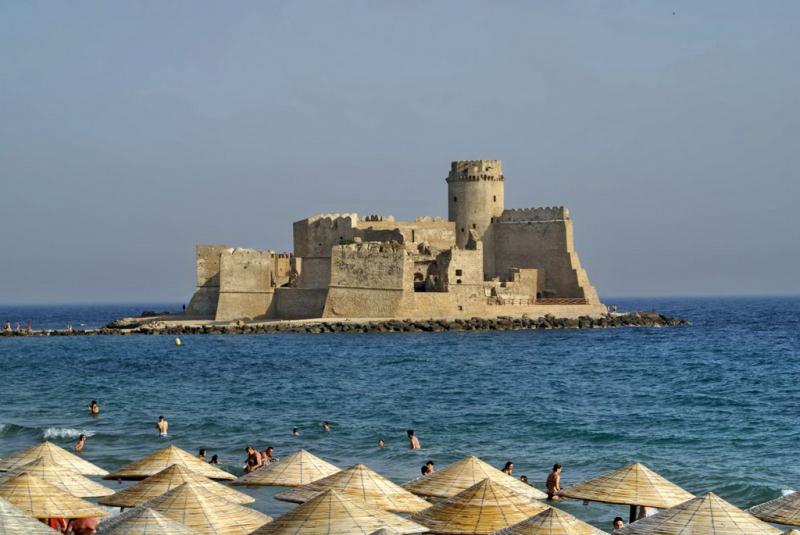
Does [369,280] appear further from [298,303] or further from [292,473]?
[292,473]

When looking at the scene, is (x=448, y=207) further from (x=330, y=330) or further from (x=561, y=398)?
(x=561, y=398)

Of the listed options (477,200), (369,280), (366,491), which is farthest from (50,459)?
(477,200)

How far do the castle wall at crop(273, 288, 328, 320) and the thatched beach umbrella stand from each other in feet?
134

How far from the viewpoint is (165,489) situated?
14.4 m

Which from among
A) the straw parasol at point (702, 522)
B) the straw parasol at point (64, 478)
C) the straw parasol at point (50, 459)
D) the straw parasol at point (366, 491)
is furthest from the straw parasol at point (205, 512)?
the straw parasol at point (702, 522)

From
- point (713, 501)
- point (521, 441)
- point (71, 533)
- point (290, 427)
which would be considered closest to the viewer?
point (713, 501)

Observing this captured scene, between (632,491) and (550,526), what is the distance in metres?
3.01

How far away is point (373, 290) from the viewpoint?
5391cm

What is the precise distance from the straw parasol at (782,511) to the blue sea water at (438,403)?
352 centimetres

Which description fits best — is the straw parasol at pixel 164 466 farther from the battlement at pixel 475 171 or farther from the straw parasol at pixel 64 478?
the battlement at pixel 475 171

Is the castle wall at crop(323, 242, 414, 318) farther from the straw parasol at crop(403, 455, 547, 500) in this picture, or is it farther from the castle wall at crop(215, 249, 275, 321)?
the straw parasol at crop(403, 455, 547, 500)

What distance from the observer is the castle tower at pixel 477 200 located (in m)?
62.7

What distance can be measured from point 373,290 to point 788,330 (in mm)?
26801

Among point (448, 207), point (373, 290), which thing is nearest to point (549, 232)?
point (448, 207)
